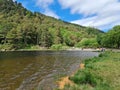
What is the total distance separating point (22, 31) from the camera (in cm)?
18112

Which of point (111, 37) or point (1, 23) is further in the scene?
point (1, 23)

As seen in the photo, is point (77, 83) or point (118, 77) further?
point (118, 77)

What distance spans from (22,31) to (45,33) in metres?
19.3

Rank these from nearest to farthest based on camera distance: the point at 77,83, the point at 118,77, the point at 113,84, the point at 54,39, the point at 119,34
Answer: the point at 113,84 → the point at 77,83 → the point at 118,77 → the point at 119,34 → the point at 54,39

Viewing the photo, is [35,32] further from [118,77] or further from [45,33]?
[118,77]

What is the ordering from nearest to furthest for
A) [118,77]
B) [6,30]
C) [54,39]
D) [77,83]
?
[77,83] < [118,77] < [6,30] < [54,39]

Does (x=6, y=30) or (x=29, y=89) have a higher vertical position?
(x=6, y=30)

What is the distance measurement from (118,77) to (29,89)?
10349 mm

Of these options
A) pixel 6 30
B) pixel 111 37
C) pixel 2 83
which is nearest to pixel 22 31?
pixel 6 30

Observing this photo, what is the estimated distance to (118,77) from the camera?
1097 inches

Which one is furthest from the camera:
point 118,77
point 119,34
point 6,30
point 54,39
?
point 54,39

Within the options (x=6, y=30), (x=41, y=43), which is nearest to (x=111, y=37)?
(x=41, y=43)

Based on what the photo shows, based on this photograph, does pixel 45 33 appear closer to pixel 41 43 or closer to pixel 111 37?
pixel 41 43

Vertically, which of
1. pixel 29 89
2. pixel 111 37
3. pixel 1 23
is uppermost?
pixel 1 23
